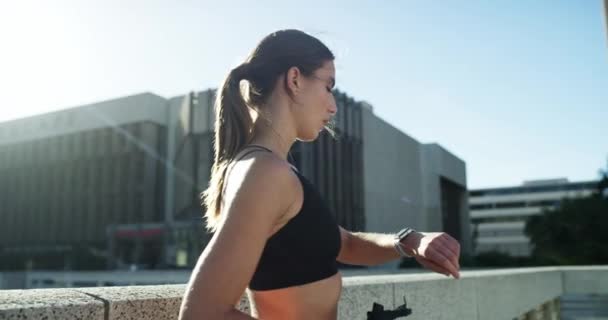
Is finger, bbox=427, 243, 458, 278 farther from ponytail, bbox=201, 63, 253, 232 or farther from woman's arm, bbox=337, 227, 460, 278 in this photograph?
ponytail, bbox=201, 63, 253, 232

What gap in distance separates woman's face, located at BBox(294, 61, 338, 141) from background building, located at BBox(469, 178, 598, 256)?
101876 millimetres

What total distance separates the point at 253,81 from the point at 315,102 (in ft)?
0.68

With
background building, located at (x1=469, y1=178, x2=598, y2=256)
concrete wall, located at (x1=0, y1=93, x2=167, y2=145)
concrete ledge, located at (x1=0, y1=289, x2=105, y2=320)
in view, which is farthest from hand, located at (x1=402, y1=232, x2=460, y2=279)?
background building, located at (x1=469, y1=178, x2=598, y2=256)

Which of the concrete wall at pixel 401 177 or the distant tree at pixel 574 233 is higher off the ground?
the concrete wall at pixel 401 177

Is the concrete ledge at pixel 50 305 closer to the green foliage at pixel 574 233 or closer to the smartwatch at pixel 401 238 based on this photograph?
the smartwatch at pixel 401 238

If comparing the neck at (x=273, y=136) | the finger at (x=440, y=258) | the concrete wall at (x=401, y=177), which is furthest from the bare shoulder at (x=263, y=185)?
the concrete wall at (x=401, y=177)

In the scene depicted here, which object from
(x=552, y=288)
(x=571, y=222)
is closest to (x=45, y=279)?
(x=571, y=222)

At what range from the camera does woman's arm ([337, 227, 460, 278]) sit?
164cm

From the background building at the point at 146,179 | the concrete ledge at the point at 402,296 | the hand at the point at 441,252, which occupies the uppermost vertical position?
the background building at the point at 146,179

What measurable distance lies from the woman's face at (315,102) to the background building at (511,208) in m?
102

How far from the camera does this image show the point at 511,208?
102062 mm

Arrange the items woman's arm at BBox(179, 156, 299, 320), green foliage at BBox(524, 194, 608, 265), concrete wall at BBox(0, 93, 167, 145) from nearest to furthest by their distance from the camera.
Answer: woman's arm at BBox(179, 156, 299, 320)
green foliage at BBox(524, 194, 608, 265)
concrete wall at BBox(0, 93, 167, 145)

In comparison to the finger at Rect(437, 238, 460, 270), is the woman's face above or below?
above

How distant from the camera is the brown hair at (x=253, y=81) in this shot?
1.65 meters
